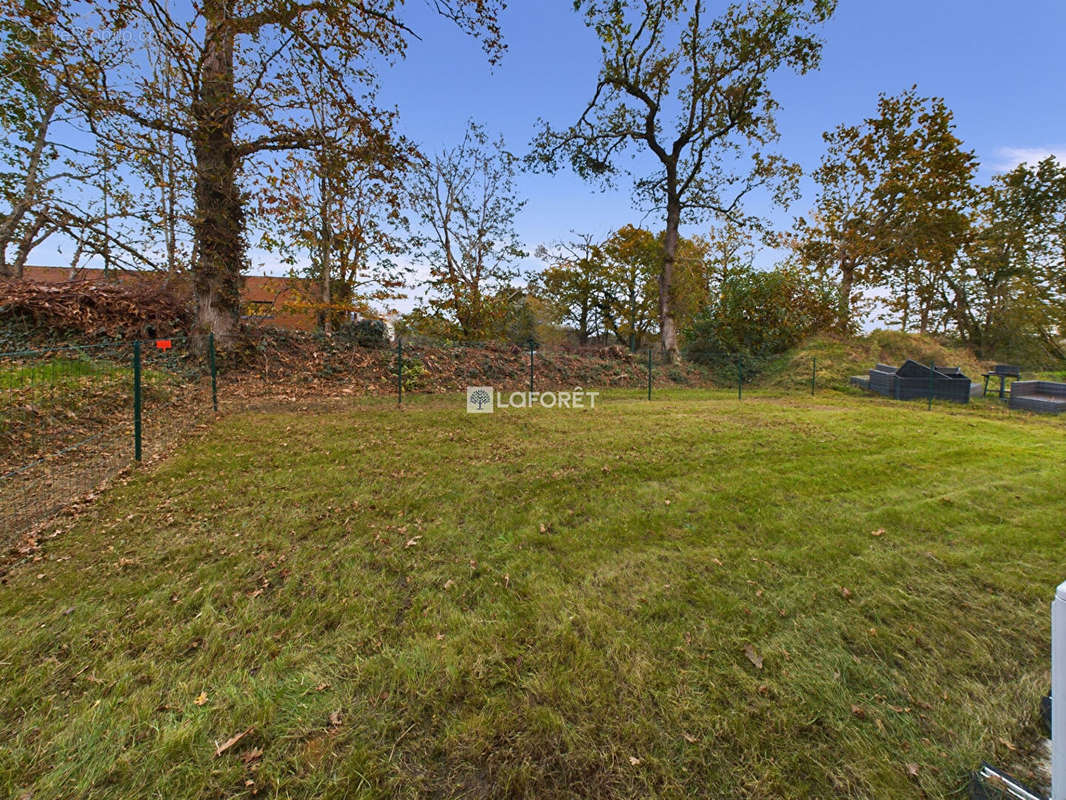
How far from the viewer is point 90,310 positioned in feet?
26.2

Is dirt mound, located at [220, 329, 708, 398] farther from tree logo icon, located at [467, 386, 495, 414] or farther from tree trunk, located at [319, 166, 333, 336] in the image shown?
tree trunk, located at [319, 166, 333, 336]

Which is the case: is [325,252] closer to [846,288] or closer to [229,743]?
[229,743]

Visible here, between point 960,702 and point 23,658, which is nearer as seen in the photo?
point 960,702

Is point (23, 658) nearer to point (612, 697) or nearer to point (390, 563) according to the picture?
point (390, 563)

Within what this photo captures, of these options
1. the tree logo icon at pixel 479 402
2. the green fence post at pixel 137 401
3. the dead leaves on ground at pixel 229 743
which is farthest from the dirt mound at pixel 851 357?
the green fence post at pixel 137 401

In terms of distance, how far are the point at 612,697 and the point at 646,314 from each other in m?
24.8

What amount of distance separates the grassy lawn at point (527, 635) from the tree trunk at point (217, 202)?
550 centimetres

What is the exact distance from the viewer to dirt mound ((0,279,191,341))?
751 cm

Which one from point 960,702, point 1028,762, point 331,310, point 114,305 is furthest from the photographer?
point 331,310

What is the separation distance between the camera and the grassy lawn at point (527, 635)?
4.66ft

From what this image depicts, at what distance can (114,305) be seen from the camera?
326 inches

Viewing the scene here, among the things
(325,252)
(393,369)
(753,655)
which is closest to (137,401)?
(393,369)

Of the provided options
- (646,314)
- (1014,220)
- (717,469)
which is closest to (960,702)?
(717,469)

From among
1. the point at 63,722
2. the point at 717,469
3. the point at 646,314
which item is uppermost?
the point at 646,314
